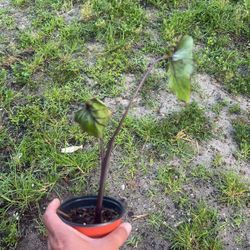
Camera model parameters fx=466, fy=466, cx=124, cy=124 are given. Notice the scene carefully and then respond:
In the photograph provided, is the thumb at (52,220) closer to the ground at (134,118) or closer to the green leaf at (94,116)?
the green leaf at (94,116)

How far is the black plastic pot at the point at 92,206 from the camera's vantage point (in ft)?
6.09

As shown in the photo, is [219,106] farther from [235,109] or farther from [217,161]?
[217,161]

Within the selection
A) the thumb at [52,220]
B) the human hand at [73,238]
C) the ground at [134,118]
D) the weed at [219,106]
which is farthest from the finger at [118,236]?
the weed at [219,106]

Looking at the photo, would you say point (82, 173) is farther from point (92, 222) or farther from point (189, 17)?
point (189, 17)

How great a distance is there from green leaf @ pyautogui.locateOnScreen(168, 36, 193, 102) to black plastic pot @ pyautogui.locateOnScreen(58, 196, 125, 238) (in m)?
0.61

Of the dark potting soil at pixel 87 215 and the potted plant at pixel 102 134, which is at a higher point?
the potted plant at pixel 102 134

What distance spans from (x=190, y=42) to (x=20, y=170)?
1.48m

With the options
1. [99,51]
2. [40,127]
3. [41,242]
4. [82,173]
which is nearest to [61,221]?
[41,242]

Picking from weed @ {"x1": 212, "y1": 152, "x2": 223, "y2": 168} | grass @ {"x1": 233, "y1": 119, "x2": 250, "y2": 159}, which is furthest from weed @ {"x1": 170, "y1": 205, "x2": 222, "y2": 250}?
grass @ {"x1": 233, "y1": 119, "x2": 250, "y2": 159}

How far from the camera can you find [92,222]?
2.04m

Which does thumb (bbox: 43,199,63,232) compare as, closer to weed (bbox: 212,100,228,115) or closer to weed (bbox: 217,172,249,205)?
weed (bbox: 217,172,249,205)

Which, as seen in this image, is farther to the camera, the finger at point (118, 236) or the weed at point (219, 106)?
the weed at point (219, 106)

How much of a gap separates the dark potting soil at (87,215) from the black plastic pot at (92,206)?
0.05ft

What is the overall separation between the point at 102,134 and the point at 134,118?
4.26 feet
